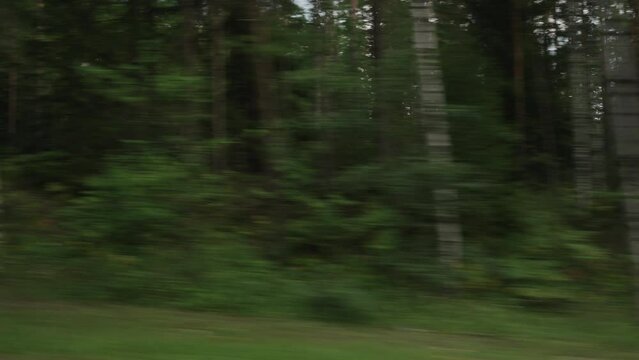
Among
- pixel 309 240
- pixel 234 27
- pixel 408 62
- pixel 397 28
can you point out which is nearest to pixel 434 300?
pixel 309 240

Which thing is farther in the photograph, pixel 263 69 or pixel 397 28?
pixel 263 69

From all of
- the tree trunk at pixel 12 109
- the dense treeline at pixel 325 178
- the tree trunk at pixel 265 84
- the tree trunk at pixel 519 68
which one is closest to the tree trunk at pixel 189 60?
the dense treeline at pixel 325 178

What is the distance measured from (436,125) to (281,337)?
4582 mm

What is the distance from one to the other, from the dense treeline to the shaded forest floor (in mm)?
946

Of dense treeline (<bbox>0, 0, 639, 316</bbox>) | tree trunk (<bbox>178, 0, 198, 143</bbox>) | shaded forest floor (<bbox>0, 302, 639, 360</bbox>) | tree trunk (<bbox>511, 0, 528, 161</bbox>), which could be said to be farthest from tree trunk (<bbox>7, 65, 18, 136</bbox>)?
tree trunk (<bbox>511, 0, 528, 161</bbox>)

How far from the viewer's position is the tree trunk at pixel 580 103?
13578 millimetres

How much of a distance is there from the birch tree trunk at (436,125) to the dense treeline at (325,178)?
0.03 metres

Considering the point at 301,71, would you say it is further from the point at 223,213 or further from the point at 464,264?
the point at 464,264

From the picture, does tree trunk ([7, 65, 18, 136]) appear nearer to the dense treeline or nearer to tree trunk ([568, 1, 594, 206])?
the dense treeline

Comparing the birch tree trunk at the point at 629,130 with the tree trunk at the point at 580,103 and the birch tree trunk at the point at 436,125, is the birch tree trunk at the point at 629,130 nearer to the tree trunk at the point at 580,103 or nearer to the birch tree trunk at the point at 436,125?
the birch tree trunk at the point at 436,125

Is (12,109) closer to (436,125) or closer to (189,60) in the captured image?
(189,60)

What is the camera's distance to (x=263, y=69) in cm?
1338

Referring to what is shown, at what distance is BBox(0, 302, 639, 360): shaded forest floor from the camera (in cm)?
686

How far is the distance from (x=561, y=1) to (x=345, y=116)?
782 cm
